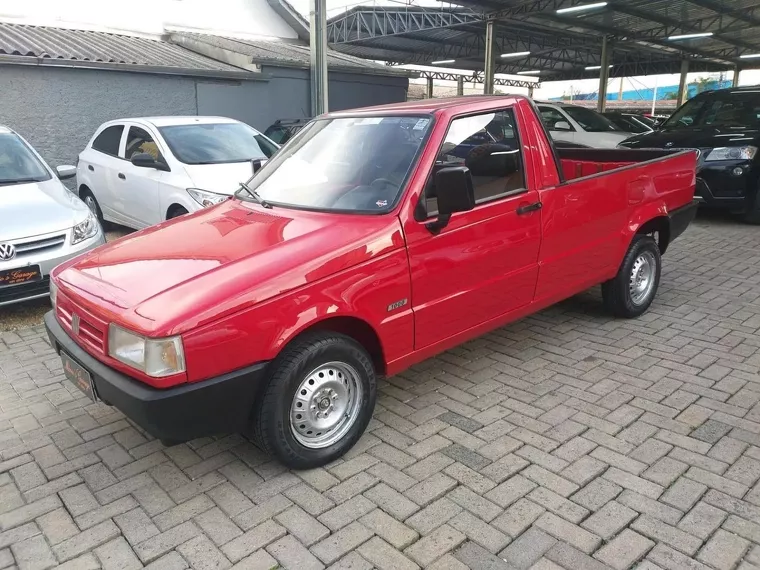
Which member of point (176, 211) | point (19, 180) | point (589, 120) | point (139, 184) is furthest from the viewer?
point (589, 120)

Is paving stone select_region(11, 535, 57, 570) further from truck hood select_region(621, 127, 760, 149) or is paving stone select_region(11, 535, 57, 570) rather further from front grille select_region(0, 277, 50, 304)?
truck hood select_region(621, 127, 760, 149)

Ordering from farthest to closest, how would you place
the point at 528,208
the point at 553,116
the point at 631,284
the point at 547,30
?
1. the point at 547,30
2. the point at 553,116
3. the point at 631,284
4. the point at 528,208

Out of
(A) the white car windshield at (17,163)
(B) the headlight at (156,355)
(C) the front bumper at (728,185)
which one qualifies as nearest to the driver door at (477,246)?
(B) the headlight at (156,355)

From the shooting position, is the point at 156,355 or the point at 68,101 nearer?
the point at 156,355

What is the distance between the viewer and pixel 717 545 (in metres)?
2.58

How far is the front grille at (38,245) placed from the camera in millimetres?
5188

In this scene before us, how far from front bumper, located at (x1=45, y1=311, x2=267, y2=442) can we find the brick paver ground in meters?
0.44

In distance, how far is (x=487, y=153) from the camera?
3838 millimetres

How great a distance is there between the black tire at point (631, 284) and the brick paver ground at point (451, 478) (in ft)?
1.80

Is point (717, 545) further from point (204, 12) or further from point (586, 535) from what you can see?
point (204, 12)

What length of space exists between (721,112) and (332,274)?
29.2 ft

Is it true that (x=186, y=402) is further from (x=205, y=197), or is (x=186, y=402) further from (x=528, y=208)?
(x=205, y=197)

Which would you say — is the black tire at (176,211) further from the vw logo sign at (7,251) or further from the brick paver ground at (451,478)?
the brick paver ground at (451,478)

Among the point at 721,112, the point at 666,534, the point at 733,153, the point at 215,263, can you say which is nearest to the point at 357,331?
the point at 215,263
